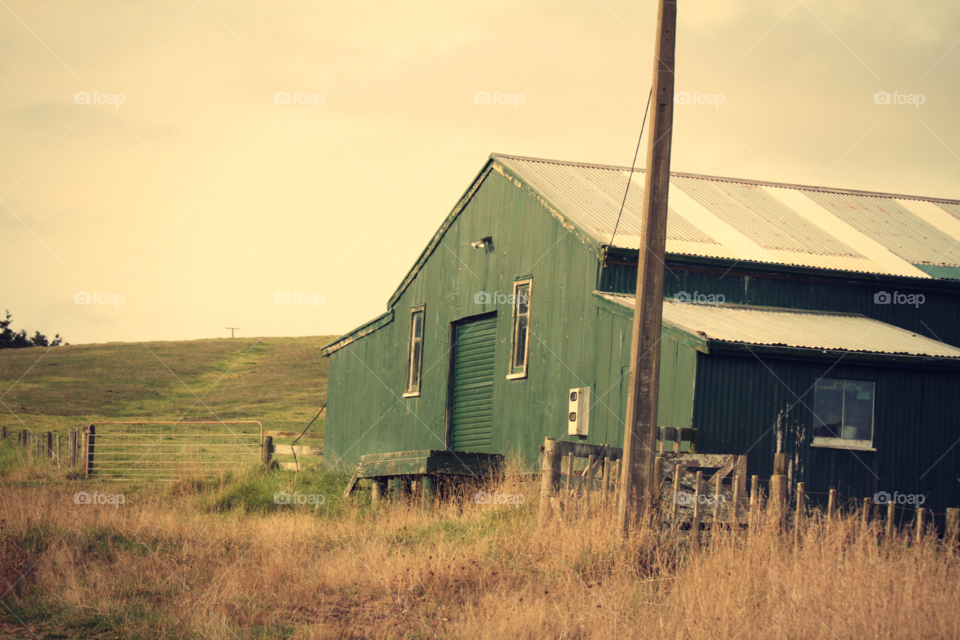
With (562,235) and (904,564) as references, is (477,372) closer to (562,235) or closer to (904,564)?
(562,235)

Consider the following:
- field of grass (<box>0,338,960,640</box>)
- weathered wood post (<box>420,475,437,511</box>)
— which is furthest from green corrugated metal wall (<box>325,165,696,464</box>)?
field of grass (<box>0,338,960,640</box>)

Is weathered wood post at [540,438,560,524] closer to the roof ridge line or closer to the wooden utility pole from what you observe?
the wooden utility pole

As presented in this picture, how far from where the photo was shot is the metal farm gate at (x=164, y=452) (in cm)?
2290

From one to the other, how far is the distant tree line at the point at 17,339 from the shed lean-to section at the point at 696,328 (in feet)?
187

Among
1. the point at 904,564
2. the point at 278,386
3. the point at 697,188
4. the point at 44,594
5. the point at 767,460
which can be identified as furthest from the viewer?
the point at 278,386

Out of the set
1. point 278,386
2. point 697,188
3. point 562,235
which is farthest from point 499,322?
point 278,386

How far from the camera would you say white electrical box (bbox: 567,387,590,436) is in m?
15.3

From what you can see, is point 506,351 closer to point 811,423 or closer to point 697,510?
point 811,423

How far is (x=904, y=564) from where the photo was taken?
29.4 ft

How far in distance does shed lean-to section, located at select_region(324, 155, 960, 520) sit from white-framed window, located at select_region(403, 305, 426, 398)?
4.0 inches

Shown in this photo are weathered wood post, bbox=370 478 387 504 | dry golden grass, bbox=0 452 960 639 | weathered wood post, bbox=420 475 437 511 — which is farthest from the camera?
weathered wood post, bbox=370 478 387 504

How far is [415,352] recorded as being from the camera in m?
23.9

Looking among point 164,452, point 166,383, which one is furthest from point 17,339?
point 164,452

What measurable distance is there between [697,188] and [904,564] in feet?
49.3
